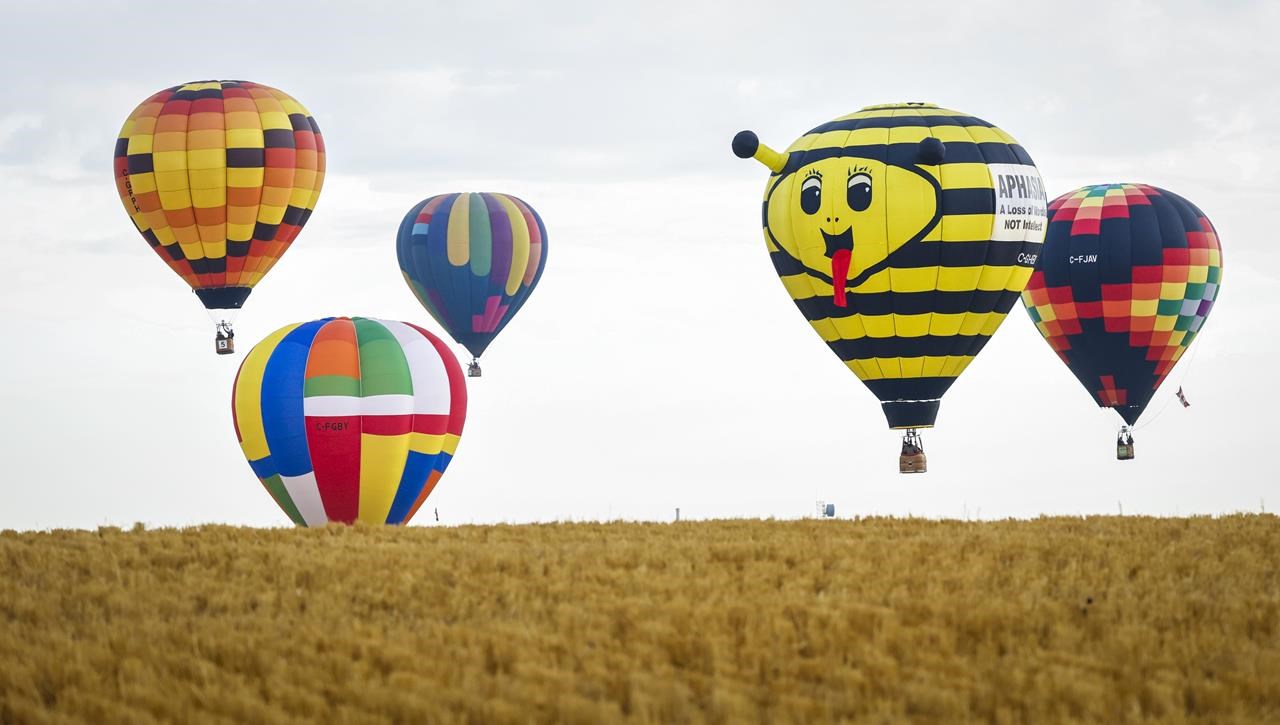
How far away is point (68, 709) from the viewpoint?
43.7 ft

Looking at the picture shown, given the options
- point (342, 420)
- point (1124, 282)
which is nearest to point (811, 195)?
point (342, 420)

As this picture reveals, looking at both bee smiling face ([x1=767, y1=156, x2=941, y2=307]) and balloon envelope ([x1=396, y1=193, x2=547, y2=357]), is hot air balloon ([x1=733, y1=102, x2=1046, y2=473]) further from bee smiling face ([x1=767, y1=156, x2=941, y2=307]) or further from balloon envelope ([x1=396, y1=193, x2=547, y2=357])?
balloon envelope ([x1=396, y1=193, x2=547, y2=357])

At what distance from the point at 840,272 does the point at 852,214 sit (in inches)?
43.1

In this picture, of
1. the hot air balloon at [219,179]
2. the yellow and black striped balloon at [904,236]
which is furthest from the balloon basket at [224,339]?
the yellow and black striped balloon at [904,236]

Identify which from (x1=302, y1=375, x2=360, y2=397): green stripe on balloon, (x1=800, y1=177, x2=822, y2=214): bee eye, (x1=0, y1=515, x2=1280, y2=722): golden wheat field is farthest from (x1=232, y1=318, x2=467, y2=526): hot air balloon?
(x1=0, y1=515, x2=1280, y2=722): golden wheat field

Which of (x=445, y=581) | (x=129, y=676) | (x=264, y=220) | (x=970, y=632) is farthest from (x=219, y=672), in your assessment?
(x=264, y=220)

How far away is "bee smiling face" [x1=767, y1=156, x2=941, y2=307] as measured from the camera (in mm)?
31047

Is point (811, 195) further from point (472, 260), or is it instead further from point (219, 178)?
point (472, 260)

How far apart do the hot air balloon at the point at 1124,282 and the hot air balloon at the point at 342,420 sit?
15.7m

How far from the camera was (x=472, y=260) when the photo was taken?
164ft

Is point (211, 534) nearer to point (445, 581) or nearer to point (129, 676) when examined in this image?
point (445, 581)

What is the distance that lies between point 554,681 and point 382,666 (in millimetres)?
1543

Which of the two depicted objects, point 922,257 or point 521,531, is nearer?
point 521,531

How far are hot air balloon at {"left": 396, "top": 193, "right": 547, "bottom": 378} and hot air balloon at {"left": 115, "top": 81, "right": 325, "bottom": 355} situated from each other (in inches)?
321
